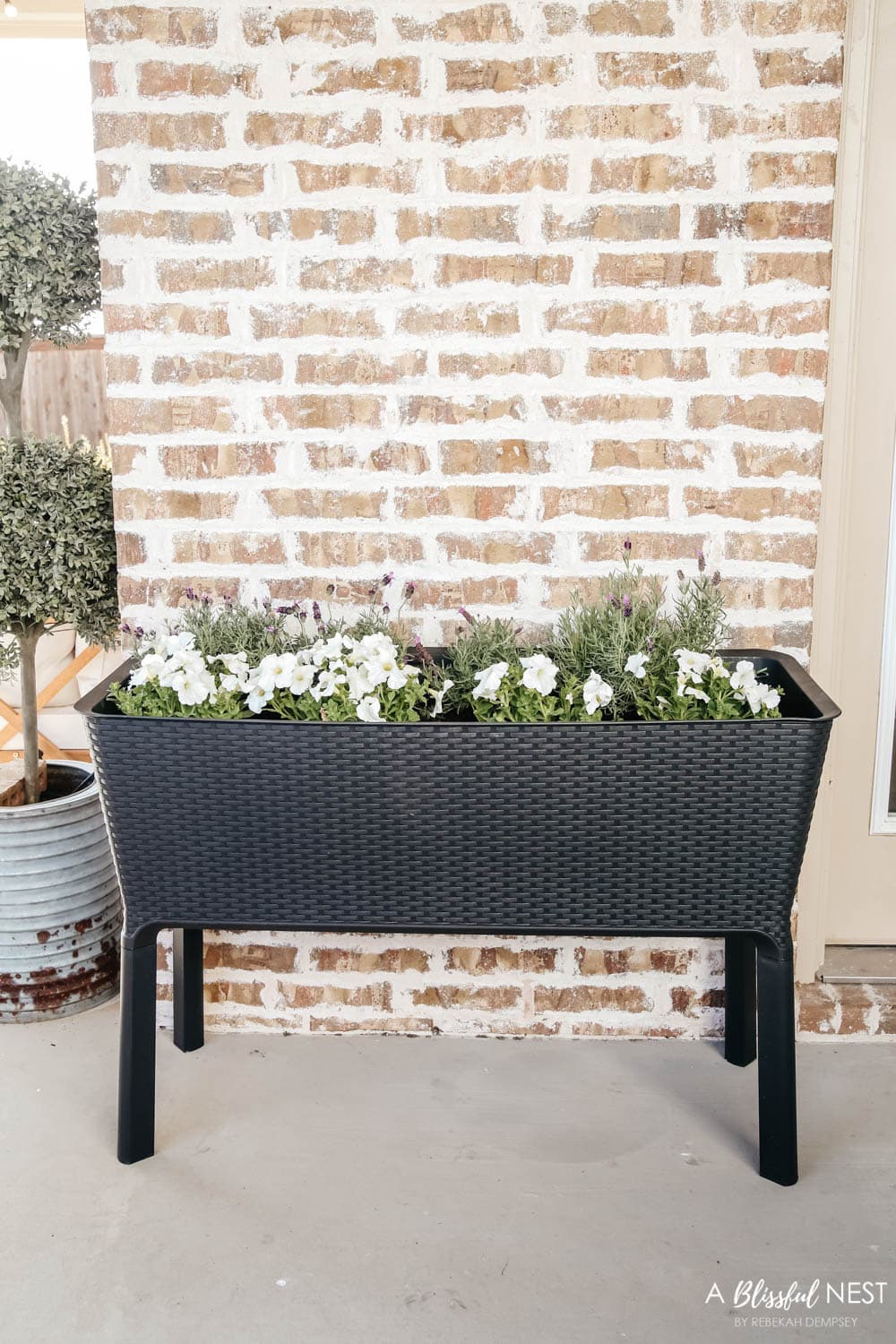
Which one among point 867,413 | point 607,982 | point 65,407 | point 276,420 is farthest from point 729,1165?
point 65,407

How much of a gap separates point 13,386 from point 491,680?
1421mm

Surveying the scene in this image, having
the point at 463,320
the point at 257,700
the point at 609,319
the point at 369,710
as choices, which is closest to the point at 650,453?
the point at 609,319

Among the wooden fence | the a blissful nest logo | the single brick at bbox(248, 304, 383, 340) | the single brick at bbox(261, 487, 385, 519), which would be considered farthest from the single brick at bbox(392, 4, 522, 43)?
the wooden fence

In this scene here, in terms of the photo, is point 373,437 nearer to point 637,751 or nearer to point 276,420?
point 276,420

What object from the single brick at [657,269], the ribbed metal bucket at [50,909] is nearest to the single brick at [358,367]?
the single brick at [657,269]

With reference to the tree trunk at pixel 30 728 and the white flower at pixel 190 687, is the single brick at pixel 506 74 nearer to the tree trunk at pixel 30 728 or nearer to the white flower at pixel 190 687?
the white flower at pixel 190 687

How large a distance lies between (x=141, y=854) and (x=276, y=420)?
855 millimetres

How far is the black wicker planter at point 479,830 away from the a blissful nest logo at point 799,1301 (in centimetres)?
23

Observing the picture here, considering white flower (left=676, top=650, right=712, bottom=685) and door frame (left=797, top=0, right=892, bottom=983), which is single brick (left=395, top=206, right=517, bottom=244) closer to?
door frame (left=797, top=0, right=892, bottom=983)

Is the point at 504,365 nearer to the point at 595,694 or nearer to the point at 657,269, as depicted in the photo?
the point at 657,269

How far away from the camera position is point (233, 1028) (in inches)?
93.0

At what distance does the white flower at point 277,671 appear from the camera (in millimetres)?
1818

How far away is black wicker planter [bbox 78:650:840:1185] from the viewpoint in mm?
1732

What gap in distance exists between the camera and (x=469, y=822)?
1.77 metres
